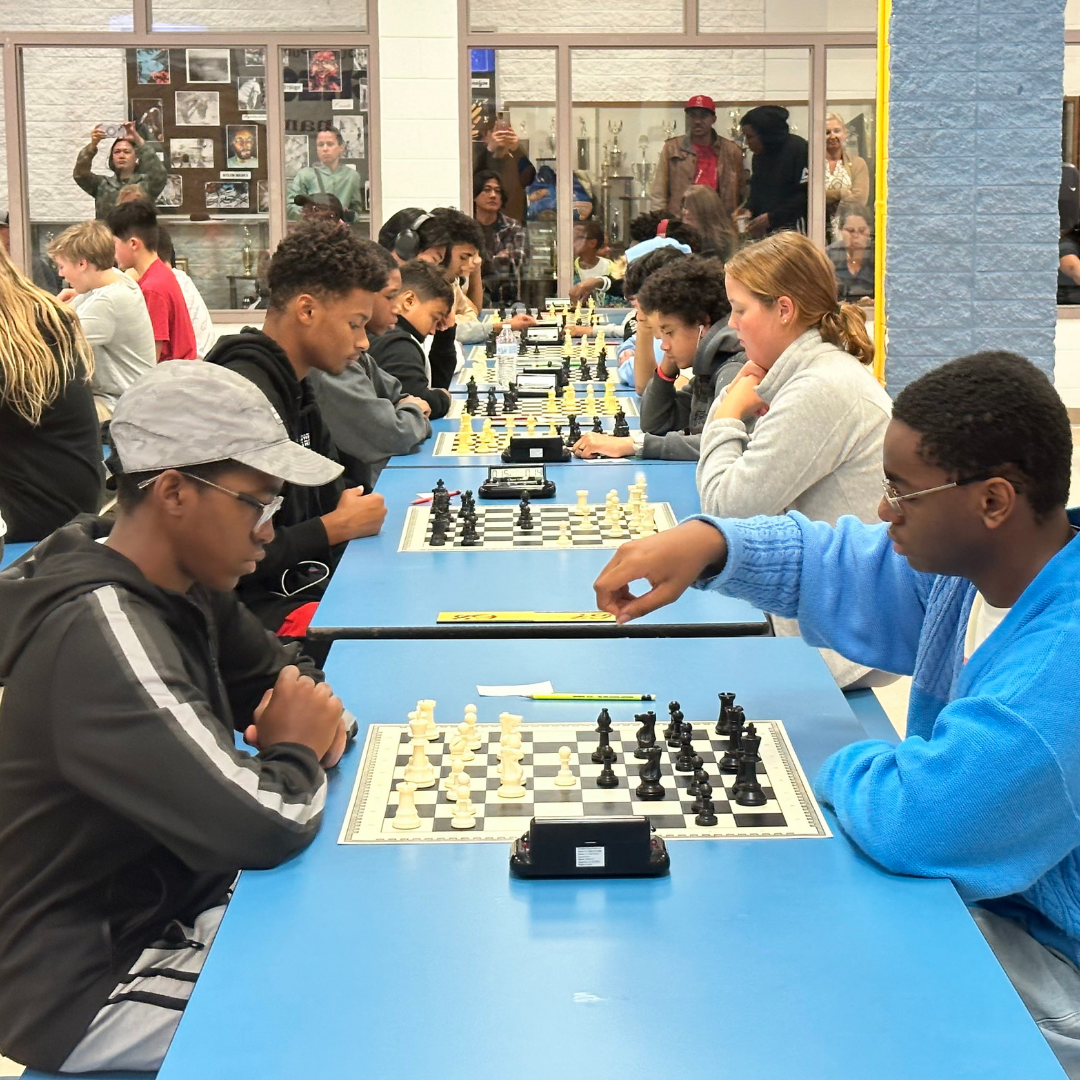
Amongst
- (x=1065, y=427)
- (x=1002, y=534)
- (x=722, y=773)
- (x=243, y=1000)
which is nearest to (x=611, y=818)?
(x=722, y=773)

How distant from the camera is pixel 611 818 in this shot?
1603 mm

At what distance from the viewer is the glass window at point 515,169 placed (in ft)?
32.0

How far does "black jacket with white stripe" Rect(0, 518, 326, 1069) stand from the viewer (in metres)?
1.59

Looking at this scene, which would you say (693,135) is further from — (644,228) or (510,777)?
(510,777)

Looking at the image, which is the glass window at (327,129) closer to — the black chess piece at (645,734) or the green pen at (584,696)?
the green pen at (584,696)

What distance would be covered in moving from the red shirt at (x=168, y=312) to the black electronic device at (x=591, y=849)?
6012 mm

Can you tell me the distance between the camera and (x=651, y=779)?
5.98 ft

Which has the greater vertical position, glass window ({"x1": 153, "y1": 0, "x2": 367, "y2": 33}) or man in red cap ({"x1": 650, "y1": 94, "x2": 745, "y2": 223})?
glass window ({"x1": 153, "y1": 0, "x2": 367, "y2": 33})

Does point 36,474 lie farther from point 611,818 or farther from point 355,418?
point 611,818

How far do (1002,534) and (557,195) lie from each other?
8.58 metres

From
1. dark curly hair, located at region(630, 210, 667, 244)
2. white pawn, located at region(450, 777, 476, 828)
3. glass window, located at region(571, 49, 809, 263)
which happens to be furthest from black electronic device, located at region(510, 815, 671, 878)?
glass window, located at region(571, 49, 809, 263)

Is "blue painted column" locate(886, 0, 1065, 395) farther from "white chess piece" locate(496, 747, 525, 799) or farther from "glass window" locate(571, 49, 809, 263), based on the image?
"white chess piece" locate(496, 747, 525, 799)

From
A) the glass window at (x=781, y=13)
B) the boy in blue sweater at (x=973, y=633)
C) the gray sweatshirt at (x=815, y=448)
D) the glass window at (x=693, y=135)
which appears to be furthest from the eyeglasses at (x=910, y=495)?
the glass window at (x=781, y=13)

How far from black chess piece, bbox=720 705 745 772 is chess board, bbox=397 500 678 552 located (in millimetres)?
1189
